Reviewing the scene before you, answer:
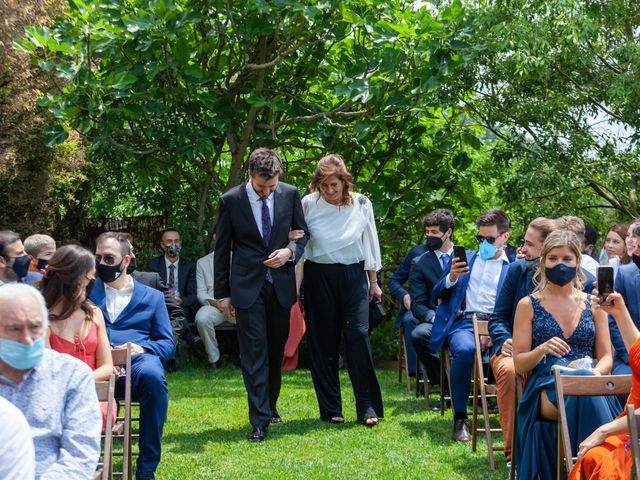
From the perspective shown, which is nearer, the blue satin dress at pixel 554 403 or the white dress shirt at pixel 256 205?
the blue satin dress at pixel 554 403

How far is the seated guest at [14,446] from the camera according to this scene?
3367 mm

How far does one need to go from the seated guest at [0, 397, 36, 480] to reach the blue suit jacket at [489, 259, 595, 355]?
401 centimetres

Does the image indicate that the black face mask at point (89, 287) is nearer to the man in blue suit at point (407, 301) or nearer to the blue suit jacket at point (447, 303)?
the blue suit jacket at point (447, 303)

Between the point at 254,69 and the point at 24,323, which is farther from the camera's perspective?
A: the point at 254,69

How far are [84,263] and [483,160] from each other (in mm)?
9212

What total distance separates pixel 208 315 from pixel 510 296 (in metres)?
6.22

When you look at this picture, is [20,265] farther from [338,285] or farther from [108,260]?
[338,285]

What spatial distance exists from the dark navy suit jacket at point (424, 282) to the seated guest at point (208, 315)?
311 centimetres

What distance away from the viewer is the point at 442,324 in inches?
343

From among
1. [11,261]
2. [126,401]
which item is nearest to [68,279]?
[126,401]

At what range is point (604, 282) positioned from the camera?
5430 millimetres

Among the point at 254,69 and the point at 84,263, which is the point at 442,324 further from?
the point at 254,69

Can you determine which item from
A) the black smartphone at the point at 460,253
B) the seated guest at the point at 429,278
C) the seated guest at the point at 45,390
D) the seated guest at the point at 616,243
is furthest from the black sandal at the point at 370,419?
the seated guest at the point at 45,390

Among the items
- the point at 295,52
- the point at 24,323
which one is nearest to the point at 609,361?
the point at 24,323
